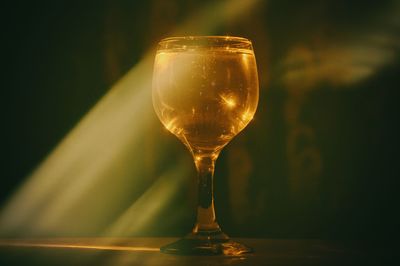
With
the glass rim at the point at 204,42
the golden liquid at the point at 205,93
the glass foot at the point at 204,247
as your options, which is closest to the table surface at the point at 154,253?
the glass foot at the point at 204,247

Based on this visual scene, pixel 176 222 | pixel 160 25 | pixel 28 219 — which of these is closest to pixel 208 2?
pixel 160 25

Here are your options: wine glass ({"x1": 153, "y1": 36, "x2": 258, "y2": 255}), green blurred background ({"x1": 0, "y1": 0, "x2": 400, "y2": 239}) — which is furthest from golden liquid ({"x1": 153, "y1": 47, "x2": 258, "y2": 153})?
green blurred background ({"x1": 0, "y1": 0, "x2": 400, "y2": 239})

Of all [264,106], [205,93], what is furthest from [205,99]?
[264,106]

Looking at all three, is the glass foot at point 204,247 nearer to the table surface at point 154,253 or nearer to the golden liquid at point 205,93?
the table surface at point 154,253

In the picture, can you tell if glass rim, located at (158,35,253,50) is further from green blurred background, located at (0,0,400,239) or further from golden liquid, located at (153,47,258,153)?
green blurred background, located at (0,0,400,239)

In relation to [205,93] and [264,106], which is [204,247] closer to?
[205,93]

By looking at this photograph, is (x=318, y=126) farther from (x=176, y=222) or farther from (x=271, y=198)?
(x=176, y=222)
